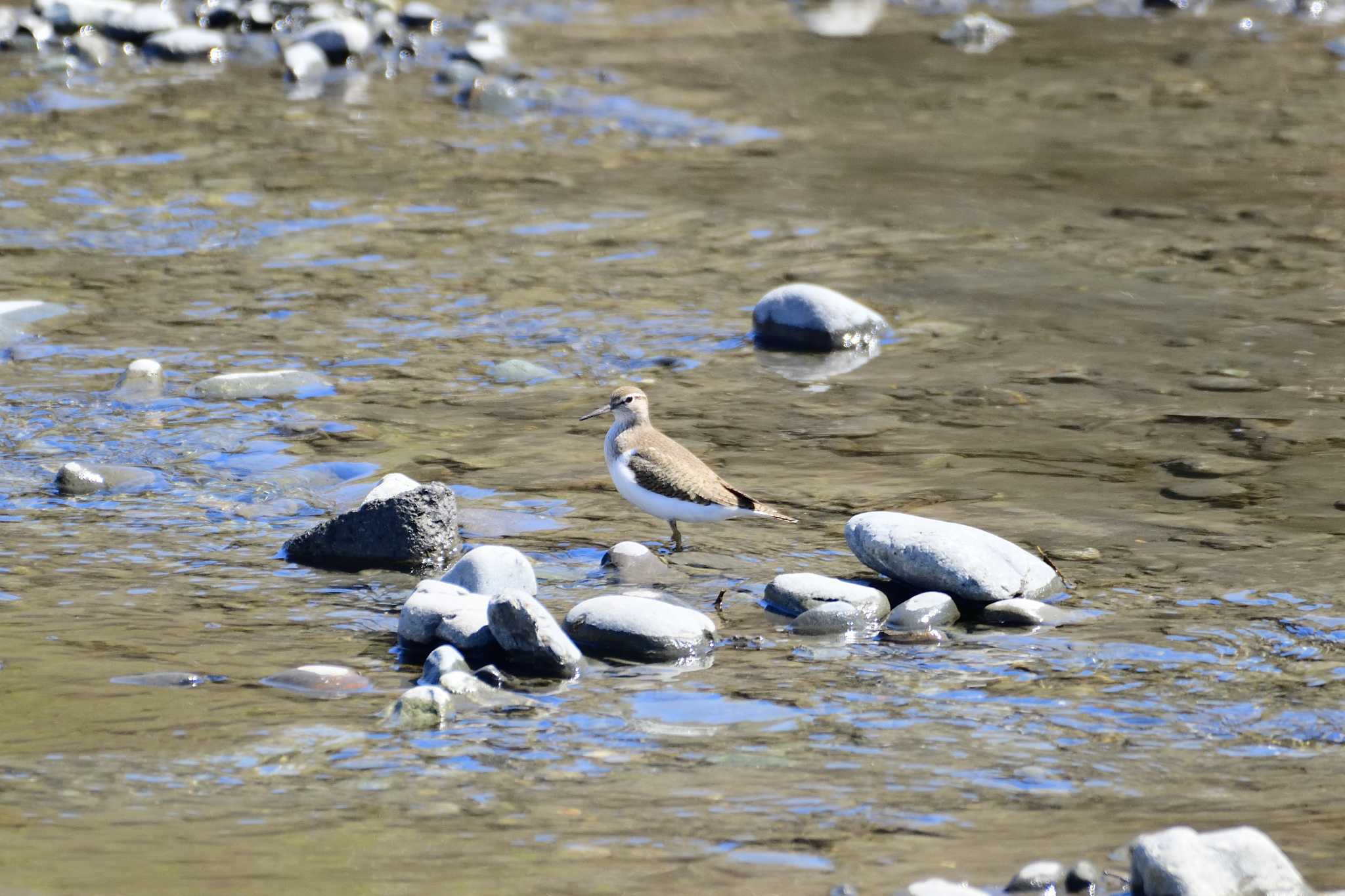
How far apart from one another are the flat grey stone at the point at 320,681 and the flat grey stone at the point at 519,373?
3.88 meters

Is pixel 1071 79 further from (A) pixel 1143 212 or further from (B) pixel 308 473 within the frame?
(B) pixel 308 473

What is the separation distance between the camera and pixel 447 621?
5.81 m

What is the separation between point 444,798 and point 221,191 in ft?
29.5

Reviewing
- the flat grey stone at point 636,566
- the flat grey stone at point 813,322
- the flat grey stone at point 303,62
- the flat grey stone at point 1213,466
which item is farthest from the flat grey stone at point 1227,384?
the flat grey stone at point 303,62

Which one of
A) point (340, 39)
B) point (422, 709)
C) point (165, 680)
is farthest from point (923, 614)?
point (340, 39)

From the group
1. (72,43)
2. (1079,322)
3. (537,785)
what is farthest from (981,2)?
(537,785)

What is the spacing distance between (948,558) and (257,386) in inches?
158

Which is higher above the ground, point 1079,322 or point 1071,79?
point 1071,79

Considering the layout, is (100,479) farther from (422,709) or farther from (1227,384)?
(1227,384)

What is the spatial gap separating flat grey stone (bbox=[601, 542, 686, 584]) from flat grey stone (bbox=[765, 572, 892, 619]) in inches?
21.2

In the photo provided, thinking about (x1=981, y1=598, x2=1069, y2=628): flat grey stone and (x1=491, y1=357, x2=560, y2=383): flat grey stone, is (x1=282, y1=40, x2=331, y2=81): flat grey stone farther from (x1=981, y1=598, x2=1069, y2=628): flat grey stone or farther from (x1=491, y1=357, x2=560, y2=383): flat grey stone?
Answer: (x1=981, y1=598, x2=1069, y2=628): flat grey stone

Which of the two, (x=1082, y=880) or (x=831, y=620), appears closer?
(x=1082, y=880)

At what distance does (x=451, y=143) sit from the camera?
47.9ft

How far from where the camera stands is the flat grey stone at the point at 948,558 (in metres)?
6.21
